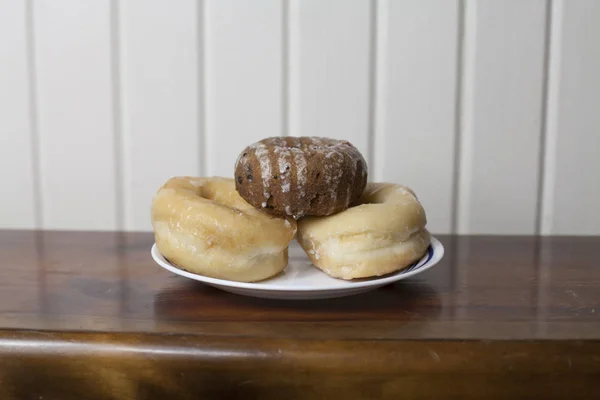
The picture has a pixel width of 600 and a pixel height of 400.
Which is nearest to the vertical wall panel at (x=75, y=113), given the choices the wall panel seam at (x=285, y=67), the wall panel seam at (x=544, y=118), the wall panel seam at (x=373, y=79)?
the wall panel seam at (x=285, y=67)

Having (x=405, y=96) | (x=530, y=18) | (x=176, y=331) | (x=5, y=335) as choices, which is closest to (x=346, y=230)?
(x=176, y=331)

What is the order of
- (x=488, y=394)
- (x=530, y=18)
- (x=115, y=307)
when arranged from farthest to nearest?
(x=530, y=18) < (x=115, y=307) < (x=488, y=394)

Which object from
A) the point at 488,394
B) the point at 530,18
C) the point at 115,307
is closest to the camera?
the point at 488,394

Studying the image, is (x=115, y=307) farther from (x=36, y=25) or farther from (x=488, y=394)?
A: (x=36, y=25)

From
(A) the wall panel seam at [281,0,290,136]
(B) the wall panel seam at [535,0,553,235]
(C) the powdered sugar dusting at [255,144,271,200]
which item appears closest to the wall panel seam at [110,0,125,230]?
(A) the wall panel seam at [281,0,290,136]

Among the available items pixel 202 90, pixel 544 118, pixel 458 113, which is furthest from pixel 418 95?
pixel 202 90

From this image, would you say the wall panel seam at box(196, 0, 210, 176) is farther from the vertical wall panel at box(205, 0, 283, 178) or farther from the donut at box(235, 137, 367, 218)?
the donut at box(235, 137, 367, 218)

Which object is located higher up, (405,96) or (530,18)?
Answer: (530,18)

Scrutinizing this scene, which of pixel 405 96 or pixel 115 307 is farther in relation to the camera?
pixel 405 96
